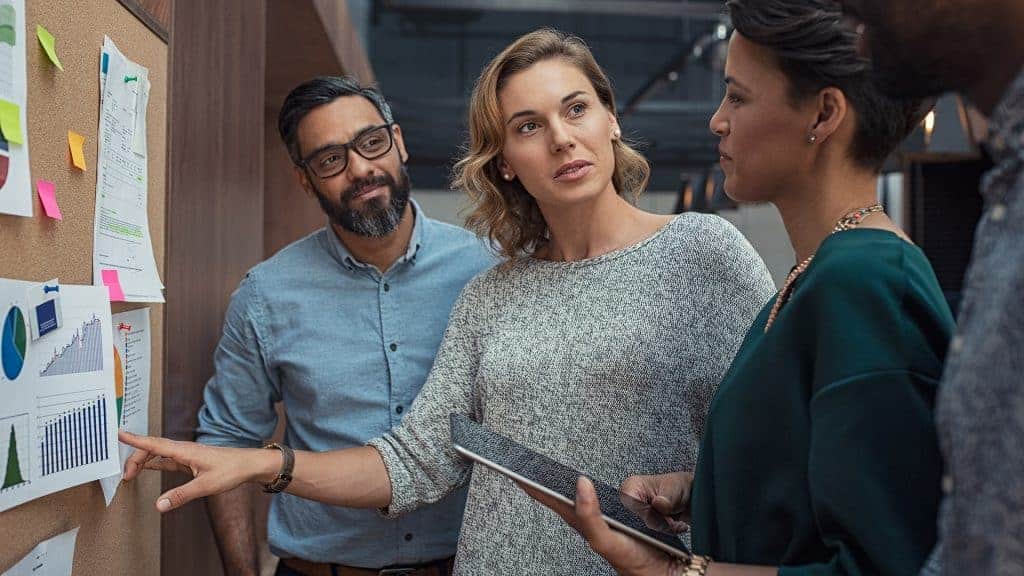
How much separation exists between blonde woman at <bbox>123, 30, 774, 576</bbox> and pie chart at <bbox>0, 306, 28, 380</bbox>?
367 millimetres

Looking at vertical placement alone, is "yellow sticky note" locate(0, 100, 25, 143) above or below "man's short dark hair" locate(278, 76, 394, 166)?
below

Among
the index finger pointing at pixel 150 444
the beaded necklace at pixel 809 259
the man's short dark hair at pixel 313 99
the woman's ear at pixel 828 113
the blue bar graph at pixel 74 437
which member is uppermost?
the man's short dark hair at pixel 313 99

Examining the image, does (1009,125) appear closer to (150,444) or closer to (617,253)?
(617,253)

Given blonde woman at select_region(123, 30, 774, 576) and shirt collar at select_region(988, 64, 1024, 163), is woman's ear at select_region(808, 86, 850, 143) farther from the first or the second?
blonde woman at select_region(123, 30, 774, 576)

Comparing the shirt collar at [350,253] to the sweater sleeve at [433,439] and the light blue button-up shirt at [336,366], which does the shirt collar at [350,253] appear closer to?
the light blue button-up shirt at [336,366]

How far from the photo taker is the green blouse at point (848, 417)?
0.97 meters

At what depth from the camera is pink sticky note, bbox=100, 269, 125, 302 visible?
1546 mm

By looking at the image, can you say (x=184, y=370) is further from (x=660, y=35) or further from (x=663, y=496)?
(x=660, y=35)

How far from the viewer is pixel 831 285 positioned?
3.39 ft

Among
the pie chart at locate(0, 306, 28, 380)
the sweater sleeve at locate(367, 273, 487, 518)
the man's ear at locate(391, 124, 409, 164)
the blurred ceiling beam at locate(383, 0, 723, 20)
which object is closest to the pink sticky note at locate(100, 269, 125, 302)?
the pie chart at locate(0, 306, 28, 380)

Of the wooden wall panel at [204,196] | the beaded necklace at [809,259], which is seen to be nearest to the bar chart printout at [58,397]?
the wooden wall panel at [204,196]

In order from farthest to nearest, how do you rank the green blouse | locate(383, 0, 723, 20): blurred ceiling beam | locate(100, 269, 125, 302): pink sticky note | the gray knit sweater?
locate(383, 0, 723, 20): blurred ceiling beam < the gray knit sweater < locate(100, 269, 125, 302): pink sticky note < the green blouse

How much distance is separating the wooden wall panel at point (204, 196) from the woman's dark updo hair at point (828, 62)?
1243 mm

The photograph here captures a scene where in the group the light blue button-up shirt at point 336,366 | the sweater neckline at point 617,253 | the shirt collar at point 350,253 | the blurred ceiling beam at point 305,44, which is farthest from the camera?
the blurred ceiling beam at point 305,44
